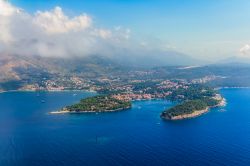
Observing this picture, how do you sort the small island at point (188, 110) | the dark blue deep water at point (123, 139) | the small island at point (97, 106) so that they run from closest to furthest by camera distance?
the dark blue deep water at point (123, 139) → the small island at point (188, 110) → the small island at point (97, 106)

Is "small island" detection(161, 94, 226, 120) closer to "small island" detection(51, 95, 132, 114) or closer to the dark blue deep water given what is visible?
the dark blue deep water

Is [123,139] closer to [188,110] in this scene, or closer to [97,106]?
[188,110]

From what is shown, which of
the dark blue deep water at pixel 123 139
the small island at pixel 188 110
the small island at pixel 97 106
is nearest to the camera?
the dark blue deep water at pixel 123 139

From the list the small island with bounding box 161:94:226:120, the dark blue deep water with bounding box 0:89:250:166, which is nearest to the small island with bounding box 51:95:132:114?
the dark blue deep water with bounding box 0:89:250:166

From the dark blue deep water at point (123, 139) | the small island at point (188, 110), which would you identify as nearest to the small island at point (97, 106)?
the dark blue deep water at point (123, 139)

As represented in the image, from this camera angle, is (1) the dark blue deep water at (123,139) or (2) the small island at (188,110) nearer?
(1) the dark blue deep water at (123,139)

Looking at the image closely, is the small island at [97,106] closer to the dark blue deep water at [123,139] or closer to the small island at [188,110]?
the dark blue deep water at [123,139]
